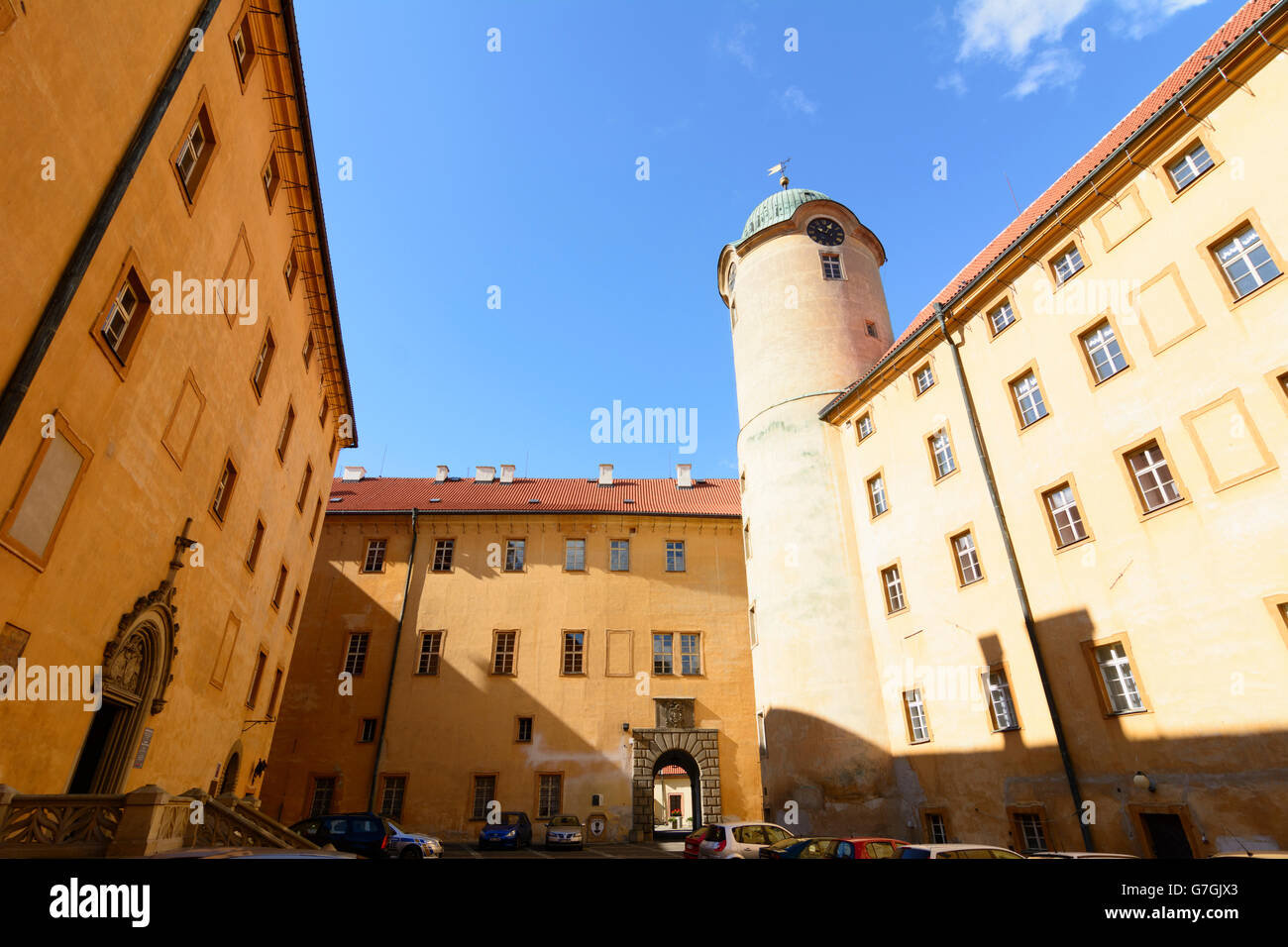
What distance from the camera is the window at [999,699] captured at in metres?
17.7

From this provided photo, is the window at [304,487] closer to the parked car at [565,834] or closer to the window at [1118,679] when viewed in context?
the parked car at [565,834]

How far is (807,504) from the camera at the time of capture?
85.3ft

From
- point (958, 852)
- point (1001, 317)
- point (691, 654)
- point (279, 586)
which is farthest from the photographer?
point (691, 654)

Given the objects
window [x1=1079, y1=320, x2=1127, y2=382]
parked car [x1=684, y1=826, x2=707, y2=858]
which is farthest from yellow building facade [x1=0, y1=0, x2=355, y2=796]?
window [x1=1079, y1=320, x2=1127, y2=382]

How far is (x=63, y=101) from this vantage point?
9195mm

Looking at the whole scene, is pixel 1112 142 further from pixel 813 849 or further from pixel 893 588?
pixel 813 849

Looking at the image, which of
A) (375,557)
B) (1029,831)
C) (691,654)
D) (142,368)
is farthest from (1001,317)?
(375,557)

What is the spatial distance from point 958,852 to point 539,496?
94.8ft

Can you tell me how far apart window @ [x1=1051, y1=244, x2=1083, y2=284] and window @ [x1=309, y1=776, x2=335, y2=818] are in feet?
108

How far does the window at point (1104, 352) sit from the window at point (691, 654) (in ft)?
67.6

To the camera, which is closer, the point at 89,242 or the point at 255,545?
the point at 89,242

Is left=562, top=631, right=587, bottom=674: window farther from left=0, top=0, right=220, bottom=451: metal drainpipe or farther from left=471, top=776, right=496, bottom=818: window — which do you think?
left=0, top=0, right=220, bottom=451: metal drainpipe

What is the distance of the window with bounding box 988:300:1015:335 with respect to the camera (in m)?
20.2

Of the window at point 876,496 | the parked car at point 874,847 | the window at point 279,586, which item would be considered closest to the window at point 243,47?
the window at point 279,586
